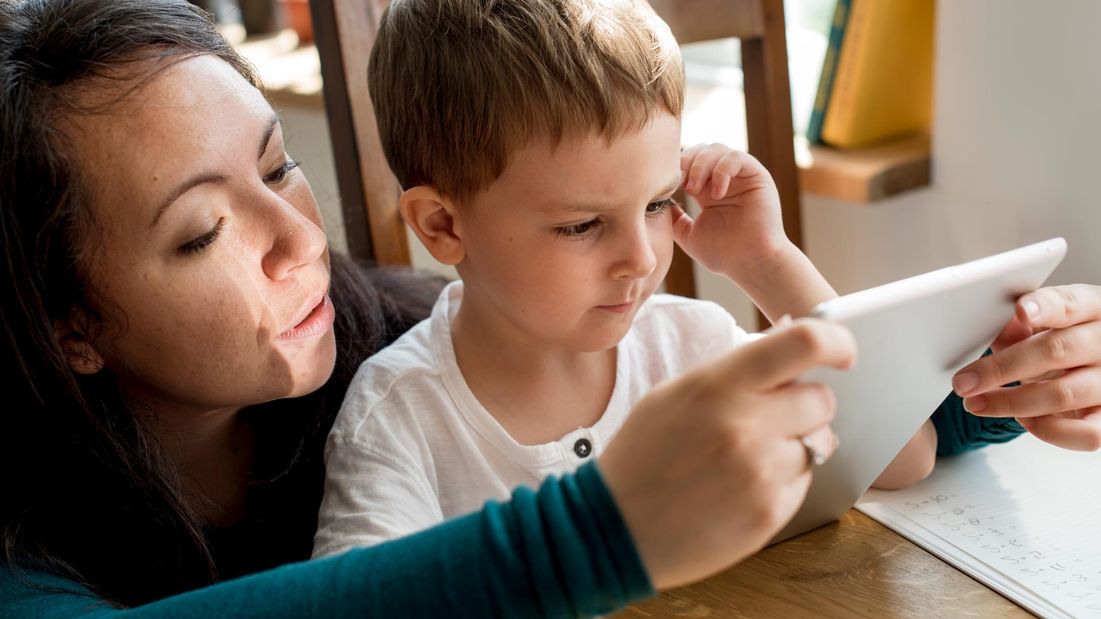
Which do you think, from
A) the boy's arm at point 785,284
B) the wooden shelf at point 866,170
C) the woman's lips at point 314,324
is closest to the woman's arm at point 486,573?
the woman's lips at point 314,324

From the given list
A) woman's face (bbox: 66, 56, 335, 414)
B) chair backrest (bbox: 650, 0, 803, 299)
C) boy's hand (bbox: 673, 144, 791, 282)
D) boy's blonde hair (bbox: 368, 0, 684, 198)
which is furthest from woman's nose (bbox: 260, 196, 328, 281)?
chair backrest (bbox: 650, 0, 803, 299)

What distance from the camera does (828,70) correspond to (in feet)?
5.32

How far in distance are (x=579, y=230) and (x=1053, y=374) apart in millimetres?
394

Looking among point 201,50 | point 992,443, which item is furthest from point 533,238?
point 992,443

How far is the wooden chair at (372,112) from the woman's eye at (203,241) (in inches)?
16.8

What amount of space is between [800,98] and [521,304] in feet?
3.85

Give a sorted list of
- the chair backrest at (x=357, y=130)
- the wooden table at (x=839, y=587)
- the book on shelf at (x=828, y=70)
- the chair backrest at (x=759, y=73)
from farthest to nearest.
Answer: the book on shelf at (x=828, y=70) → the chair backrest at (x=759, y=73) → the chair backrest at (x=357, y=130) → the wooden table at (x=839, y=587)

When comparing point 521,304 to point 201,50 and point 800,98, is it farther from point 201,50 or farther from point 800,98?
point 800,98

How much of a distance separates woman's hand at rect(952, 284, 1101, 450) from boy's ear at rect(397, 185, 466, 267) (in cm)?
42

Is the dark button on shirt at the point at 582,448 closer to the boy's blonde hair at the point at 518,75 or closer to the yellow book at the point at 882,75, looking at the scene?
the boy's blonde hair at the point at 518,75

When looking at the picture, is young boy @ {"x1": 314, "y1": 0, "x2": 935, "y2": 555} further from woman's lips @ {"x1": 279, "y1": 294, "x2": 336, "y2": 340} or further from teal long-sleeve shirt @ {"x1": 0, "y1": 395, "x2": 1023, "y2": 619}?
teal long-sleeve shirt @ {"x1": 0, "y1": 395, "x2": 1023, "y2": 619}

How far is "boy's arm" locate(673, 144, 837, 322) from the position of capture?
1010mm

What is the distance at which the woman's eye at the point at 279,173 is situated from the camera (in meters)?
0.90

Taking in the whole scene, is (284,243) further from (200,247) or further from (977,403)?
(977,403)
